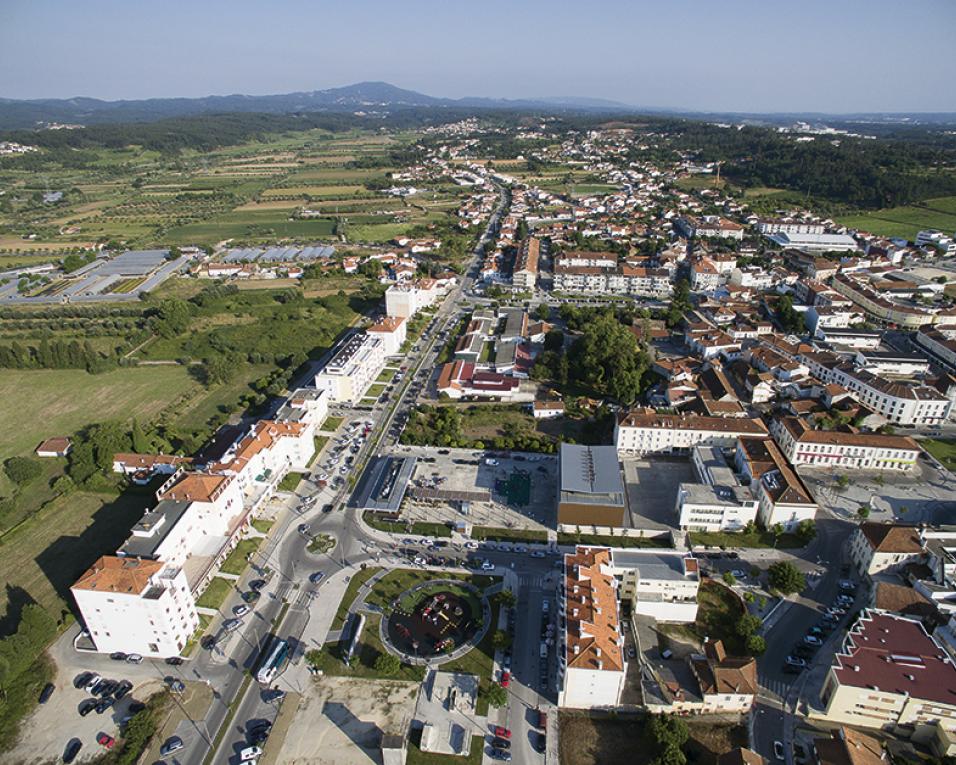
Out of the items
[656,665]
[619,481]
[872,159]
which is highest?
[872,159]

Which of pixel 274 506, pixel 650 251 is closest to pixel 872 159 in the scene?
pixel 650 251

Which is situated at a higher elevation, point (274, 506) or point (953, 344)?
point (953, 344)

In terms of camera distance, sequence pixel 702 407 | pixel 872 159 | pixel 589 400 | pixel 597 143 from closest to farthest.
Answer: pixel 702 407 → pixel 589 400 → pixel 872 159 → pixel 597 143

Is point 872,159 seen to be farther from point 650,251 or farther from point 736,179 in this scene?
point 650,251

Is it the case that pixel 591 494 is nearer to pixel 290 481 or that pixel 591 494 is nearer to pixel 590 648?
pixel 590 648

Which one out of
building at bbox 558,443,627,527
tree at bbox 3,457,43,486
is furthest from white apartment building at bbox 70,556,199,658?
building at bbox 558,443,627,527

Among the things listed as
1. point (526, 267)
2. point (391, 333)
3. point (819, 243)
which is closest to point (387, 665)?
point (391, 333)
